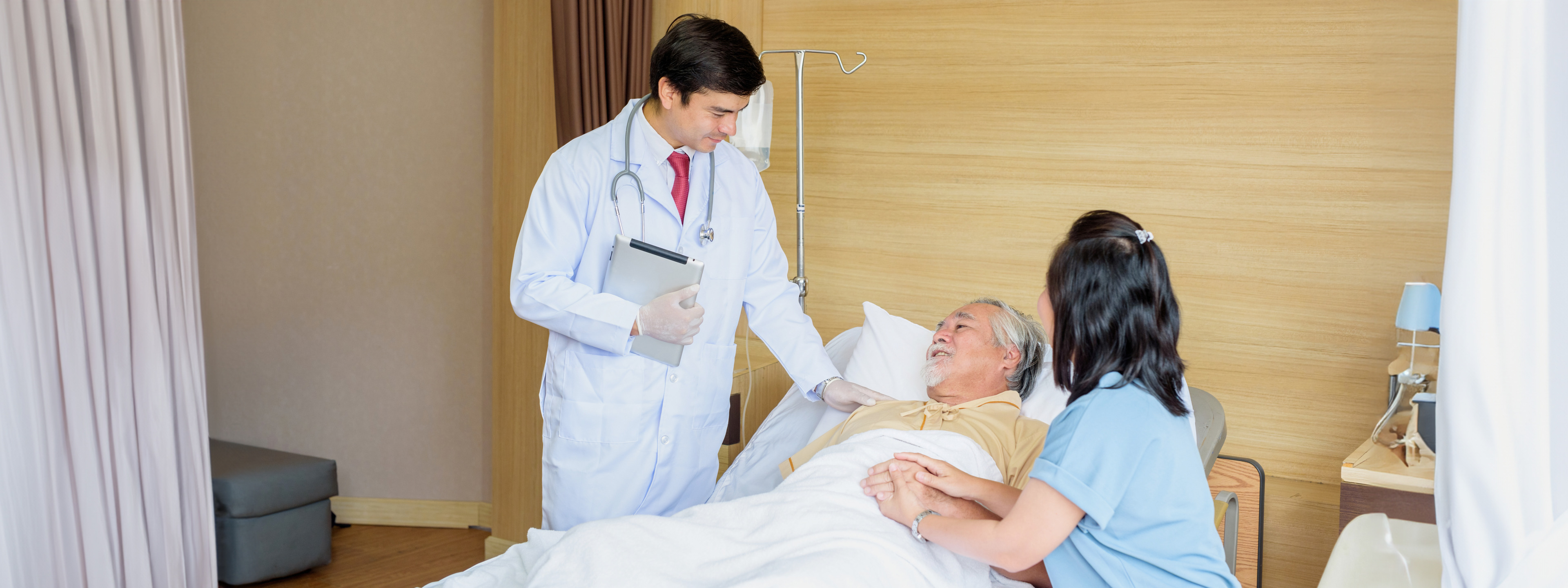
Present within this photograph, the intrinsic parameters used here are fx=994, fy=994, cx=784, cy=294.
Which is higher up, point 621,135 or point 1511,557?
point 621,135

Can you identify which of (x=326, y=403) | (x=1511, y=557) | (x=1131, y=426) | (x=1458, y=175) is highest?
(x=1458, y=175)

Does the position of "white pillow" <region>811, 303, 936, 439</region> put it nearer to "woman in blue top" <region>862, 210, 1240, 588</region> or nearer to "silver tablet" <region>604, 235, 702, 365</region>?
"silver tablet" <region>604, 235, 702, 365</region>

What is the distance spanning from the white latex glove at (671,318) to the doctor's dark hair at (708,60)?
388 millimetres

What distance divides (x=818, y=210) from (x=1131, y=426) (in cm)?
185

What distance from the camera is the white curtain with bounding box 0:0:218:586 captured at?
2041 mm

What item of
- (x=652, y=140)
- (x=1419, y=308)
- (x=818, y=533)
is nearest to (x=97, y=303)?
(x=652, y=140)

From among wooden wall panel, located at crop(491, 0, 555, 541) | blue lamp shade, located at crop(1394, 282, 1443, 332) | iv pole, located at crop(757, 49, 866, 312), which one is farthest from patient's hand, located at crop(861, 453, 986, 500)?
wooden wall panel, located at crop(491, 0, 555, 541)

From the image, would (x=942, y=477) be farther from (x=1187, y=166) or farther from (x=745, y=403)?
(x=1187, y=166)

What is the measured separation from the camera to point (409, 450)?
3.84 m

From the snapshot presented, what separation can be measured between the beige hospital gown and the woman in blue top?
0.51 m

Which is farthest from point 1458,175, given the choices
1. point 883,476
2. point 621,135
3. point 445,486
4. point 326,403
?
point 326,403

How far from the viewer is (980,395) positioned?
7.28 ft

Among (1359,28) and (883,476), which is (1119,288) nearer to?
(883,476)

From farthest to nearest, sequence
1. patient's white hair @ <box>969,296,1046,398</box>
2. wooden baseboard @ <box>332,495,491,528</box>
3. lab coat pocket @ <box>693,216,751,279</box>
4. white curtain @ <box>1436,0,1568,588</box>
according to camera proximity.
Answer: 1. wooden baseboard @ <box>332,495,491,528</box>
2. patient's white hair @ <box>969,296,1046,398</box>
3. lab coat pocket @ <box>693,216,751,279</box>
4. white curtain @ <box>1436,0,1568,588</box>
